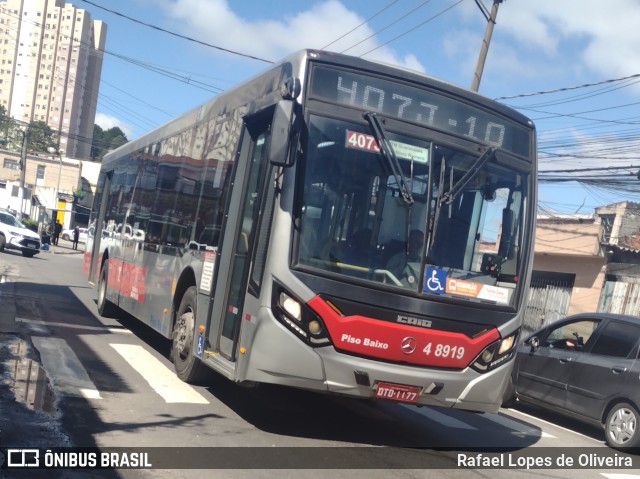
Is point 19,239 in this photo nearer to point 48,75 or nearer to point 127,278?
point 127,278

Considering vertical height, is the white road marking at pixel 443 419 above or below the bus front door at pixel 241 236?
below

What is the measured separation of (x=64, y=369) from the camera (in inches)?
331

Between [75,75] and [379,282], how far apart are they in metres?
104

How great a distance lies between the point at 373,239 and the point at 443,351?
1194mm

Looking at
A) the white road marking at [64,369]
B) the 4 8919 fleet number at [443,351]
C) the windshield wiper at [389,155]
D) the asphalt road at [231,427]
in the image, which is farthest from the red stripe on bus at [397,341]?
the white road marking at [64,369]

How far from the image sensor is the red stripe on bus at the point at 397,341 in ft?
19.6

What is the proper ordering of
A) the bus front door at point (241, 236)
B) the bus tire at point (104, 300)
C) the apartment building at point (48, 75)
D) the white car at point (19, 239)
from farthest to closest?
the apartment building at point (48, 75), the white car at point (19, 239), the bus tire at point (104, 300), the bus front door at point (241, 236)

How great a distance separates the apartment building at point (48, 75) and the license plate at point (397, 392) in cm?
10522

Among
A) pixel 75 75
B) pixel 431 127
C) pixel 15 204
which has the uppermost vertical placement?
pixel 75 75

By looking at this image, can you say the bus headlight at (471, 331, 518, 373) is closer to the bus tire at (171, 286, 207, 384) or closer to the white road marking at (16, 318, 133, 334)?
the bus tire at (171, 286, 207, 384)

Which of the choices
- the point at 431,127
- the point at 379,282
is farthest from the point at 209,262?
the point at 431,127

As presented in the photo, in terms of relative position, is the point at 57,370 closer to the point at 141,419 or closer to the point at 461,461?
the point at 141,419

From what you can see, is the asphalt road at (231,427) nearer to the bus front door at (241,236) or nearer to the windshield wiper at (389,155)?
the bus front door at (241,236)

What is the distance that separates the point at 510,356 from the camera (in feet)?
22.1
